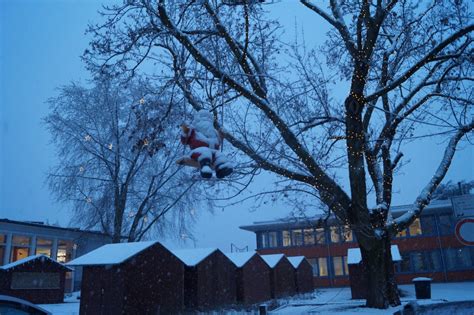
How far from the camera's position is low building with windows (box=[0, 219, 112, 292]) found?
1109 inches

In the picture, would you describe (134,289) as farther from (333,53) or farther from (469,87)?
(469,87)

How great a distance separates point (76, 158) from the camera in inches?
874

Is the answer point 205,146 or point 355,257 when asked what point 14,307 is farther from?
point 355,257

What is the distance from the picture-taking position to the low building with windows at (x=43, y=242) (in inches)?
1109

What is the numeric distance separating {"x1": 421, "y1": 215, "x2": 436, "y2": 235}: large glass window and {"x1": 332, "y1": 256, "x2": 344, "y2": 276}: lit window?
7.76 metres

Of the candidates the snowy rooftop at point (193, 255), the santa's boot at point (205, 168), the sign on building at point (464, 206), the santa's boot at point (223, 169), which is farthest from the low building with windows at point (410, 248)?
the santa's boot at point (205, 168)

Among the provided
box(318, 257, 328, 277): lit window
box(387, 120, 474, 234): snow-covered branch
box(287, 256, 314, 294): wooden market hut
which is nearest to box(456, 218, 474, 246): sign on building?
box(387, 120, 474, 234): snow-covered branch

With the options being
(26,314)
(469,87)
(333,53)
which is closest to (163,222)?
(333,53)

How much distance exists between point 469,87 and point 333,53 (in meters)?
4.11

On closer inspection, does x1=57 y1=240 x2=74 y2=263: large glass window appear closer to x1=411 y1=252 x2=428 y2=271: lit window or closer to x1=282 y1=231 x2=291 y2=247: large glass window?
x1=282 y1=231 x2=291 y2=247: large glass window

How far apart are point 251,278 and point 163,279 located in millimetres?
7708

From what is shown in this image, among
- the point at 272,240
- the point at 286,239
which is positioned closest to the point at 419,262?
the point at 286,239

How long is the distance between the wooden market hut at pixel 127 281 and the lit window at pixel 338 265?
936 inches

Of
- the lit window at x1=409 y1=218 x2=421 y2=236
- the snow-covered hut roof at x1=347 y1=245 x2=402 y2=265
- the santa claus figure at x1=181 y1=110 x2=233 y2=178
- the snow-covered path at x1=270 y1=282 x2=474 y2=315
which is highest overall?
the lit window at x1=409 y1=218 x2=421 y2=236
